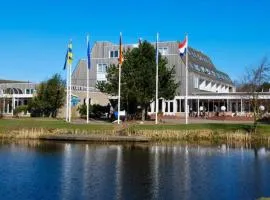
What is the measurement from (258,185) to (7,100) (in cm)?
5915

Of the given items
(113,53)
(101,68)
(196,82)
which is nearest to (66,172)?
(196,82)

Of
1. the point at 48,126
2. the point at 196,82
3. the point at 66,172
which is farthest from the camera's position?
the point at 196,82

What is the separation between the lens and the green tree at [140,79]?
6072 cm

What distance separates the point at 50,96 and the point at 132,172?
43626mm

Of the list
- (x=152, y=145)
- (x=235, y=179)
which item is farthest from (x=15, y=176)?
(x=152, y=145)

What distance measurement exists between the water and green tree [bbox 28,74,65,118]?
26908 mm

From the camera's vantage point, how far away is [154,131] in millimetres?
49156

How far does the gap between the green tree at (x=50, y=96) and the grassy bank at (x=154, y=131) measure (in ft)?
56.6

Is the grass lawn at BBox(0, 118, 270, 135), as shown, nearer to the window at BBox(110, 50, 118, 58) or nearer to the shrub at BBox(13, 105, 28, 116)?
the shrub at BBox(13, 105, 28, 116)

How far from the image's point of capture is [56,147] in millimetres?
42906

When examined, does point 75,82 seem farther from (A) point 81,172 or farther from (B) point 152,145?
(A) point 81,172

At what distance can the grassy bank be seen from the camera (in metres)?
48.4

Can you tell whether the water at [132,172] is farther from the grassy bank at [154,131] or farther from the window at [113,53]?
the window at [113,53]

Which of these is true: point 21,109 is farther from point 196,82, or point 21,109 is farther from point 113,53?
point 196,82
